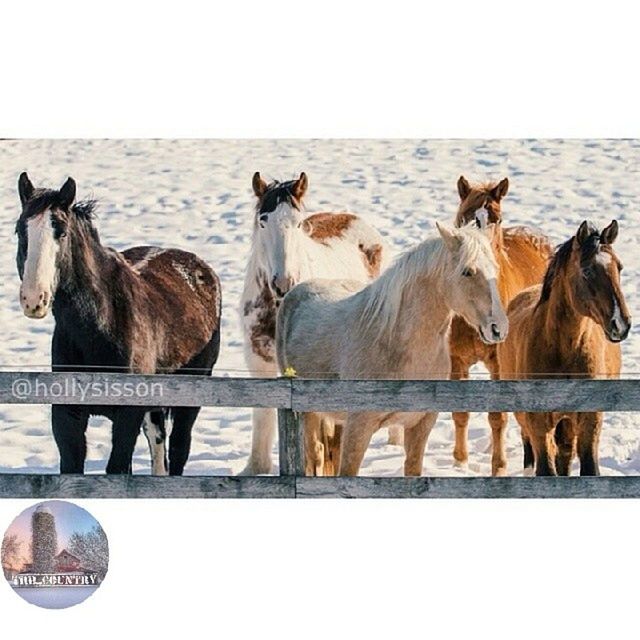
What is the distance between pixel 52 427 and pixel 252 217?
2004 millimetres

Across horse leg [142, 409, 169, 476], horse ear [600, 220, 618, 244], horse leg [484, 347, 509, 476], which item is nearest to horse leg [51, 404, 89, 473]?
horse leg [142, 409, 169, 476]

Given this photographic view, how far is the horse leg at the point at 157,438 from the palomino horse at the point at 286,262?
57 cm

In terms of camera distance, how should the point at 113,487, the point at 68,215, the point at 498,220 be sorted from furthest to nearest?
the point at 498,220 → the point at 68,215 → the point at 113,487

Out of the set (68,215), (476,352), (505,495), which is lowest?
(505,495)

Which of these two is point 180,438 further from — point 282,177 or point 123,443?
point 282,177

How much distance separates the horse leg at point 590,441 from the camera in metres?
11.1

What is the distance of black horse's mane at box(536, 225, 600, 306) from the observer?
1098cm

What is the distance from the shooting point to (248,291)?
12164mm

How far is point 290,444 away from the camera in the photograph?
1020cm

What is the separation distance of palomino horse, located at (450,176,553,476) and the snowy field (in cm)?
14

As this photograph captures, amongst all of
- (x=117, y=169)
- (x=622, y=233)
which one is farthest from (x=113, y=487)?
(x=622, y=233)

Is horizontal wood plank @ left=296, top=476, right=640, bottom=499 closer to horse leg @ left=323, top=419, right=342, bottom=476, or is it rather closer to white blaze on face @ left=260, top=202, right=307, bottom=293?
horse leg @ left=323, top=419, right=342, bottom=476

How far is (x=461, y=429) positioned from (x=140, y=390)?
2749 millimetres

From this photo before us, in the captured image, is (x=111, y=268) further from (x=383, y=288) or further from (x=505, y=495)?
(x=505, y=495)
